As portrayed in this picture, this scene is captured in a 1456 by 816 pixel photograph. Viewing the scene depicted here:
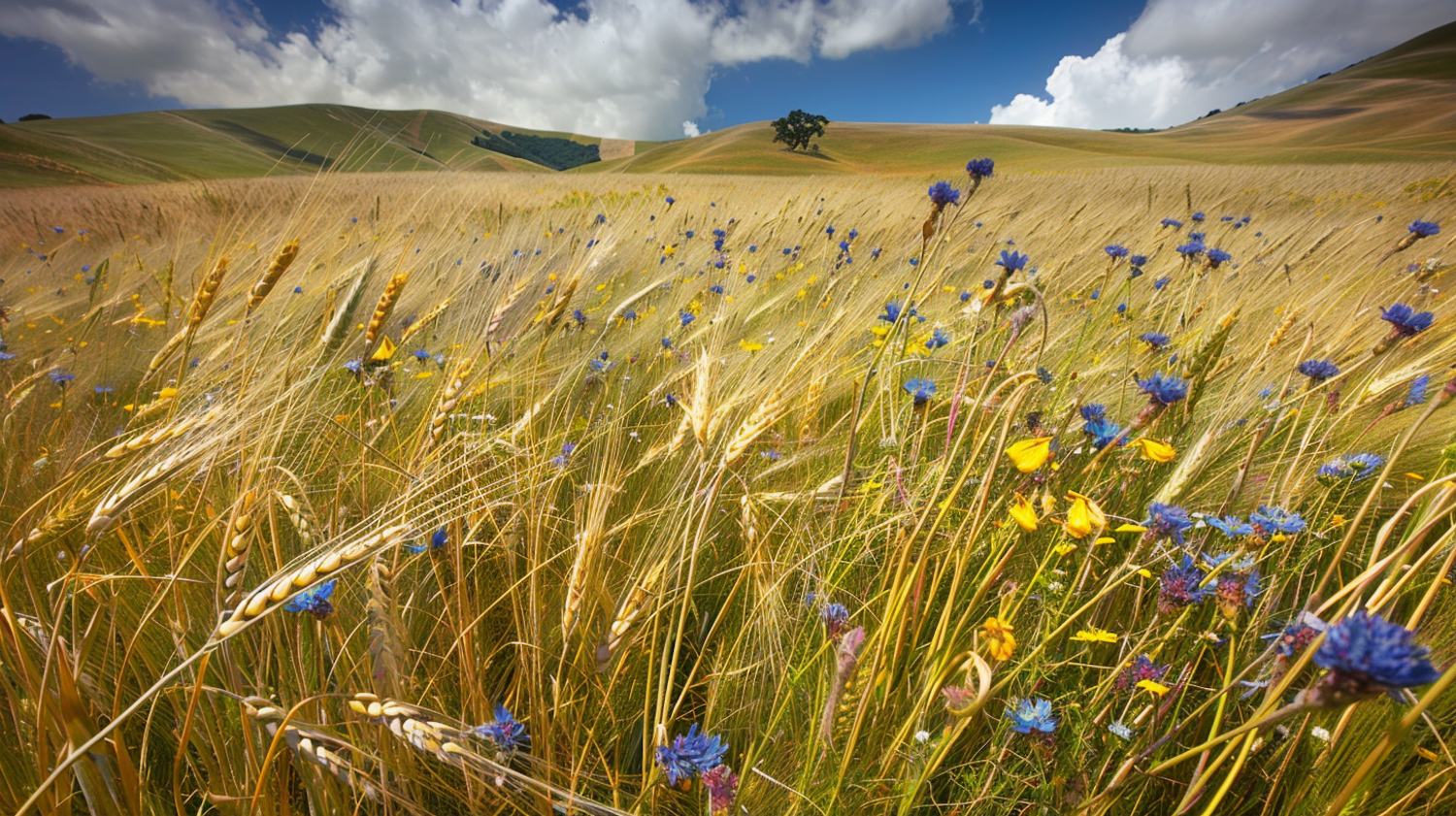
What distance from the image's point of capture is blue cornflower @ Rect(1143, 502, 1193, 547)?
81 cm

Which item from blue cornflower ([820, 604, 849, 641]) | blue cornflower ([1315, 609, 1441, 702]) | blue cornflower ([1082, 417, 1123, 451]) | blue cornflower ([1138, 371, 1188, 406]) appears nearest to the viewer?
blue cornflower ([1315, 609, 1441, 702])

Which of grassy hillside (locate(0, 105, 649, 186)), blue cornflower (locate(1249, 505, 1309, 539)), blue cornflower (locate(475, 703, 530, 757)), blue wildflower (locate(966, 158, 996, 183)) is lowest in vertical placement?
blue cornflower (locate(475, 703, 530, 757))

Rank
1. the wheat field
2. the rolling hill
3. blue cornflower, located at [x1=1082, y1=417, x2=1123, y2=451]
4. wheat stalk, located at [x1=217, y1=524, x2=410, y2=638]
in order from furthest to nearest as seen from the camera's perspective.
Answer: the rolling hill, blue cornflower, located at [x1=1082, y1=417, x2=1123, y2=451], the wheat field, wheat stalk, located at [x1=217, y1=524, x2=410, y2=638]

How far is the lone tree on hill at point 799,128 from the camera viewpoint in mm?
42438

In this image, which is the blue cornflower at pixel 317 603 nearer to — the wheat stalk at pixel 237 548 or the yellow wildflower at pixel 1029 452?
the wheat stalk at pixel 237 548

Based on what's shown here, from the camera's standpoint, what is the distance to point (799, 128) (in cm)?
4244

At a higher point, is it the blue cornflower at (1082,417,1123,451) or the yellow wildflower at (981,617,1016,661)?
the blue cornflower at (1082,417,1123,451)

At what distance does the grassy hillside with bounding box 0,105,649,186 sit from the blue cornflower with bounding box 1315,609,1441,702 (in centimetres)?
93

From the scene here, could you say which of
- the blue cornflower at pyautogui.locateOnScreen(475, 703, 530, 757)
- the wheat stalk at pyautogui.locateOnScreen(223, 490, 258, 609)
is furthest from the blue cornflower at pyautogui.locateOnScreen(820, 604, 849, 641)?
the wheat stalk at pyautogui.locateOnScreen(223, 490, 258, 609)

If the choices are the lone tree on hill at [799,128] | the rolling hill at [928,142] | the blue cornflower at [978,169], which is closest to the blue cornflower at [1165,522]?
the blue cornflower at [978,169]

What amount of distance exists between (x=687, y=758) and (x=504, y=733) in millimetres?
229

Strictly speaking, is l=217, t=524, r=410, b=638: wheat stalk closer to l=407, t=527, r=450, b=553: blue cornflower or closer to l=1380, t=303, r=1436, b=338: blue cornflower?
l=407, t=527, r=450, b=553: blue cornflower

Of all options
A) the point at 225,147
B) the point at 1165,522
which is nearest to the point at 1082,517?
the point at 1165,522

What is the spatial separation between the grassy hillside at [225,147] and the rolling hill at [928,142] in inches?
5.5
